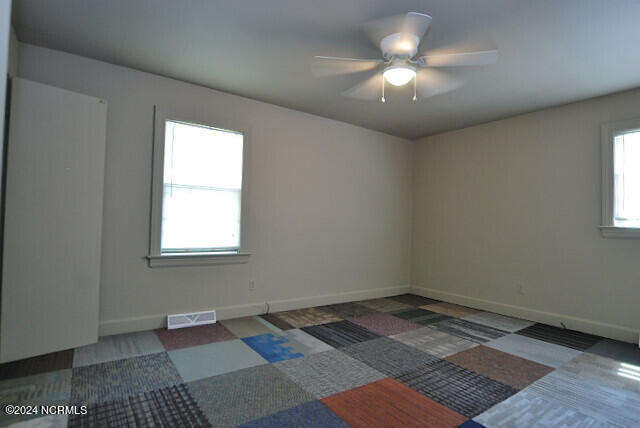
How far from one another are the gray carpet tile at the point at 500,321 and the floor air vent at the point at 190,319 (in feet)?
10.4

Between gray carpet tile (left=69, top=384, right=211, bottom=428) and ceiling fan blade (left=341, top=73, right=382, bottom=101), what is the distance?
9.22 ft

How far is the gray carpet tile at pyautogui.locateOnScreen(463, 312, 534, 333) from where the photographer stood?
13.2 ft

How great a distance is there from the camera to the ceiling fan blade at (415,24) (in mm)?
2023

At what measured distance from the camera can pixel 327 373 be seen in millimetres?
2662

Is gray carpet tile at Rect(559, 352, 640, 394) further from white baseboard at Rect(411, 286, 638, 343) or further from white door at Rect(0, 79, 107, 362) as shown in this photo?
white door at Rect(0, 79, 107, 362)

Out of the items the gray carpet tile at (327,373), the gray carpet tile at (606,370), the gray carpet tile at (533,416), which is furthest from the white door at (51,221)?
the gray carpet tile at (606,370)

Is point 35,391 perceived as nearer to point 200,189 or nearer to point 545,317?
point 200,189

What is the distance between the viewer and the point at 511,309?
14.8 ft

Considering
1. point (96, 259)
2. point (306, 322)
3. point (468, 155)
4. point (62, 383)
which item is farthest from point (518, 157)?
point (62, 383)

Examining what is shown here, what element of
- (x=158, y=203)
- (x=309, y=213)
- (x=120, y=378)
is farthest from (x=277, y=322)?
(x=158, y=203)

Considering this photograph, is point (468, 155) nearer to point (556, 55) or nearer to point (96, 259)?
point (556, 55)

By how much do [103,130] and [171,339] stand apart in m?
2.04

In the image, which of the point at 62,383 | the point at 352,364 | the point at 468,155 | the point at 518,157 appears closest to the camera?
the point at 62,383

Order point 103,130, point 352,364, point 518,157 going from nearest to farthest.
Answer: point 352,364, point 103,130, point 518,157
